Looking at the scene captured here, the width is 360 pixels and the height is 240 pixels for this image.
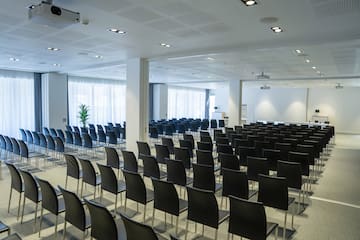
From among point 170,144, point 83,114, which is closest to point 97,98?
point 83,114

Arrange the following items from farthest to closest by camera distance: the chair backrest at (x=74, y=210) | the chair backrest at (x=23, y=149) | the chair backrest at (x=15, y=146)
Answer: the chair backrest at (x=15, y=146), the chair backrest at (x=23, y=149), the chair backrest at (x=74, y=210)

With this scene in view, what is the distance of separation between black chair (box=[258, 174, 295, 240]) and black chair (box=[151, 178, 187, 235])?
115 centimetres

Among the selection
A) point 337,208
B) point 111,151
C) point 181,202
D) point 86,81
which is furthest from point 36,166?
point 86,81

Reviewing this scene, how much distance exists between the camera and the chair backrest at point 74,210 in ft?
9.55

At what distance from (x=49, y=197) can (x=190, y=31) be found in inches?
163

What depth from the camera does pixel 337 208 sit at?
4.81 m

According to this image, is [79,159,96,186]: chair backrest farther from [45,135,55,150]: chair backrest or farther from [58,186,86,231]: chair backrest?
[45,135,55,150]: chair backrest

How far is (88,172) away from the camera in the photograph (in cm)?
459

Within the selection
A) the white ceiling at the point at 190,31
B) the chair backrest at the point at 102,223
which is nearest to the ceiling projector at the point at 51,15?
the white ceiling at the point at 190,31

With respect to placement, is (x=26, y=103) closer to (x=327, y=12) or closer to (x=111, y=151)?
(x=111, y=151)

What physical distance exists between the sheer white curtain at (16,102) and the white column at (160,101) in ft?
26.2

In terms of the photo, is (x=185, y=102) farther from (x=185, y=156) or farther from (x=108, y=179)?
(x=108, y=179)

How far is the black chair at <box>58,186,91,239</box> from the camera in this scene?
291 cm

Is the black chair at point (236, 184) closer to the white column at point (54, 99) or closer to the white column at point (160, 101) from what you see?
the white column at point (54, 99)
